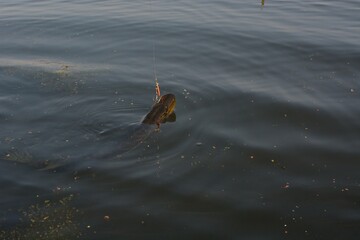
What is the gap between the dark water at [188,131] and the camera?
5.66 meters

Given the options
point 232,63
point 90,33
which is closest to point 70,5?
point 90,33

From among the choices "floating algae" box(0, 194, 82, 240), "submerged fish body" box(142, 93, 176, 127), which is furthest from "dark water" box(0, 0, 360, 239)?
"submerged fish body" box(142, 93, 176, 127)

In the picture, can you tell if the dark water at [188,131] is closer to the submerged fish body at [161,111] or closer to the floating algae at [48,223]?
the floating algae at [48,223]

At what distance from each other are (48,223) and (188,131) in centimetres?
293

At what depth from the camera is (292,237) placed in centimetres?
530

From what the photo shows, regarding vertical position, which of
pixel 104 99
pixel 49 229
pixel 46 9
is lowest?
pixel 49 229

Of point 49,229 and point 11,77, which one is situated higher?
point 11,77

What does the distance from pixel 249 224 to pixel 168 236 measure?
103 centimetres

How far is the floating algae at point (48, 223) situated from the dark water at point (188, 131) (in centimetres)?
2

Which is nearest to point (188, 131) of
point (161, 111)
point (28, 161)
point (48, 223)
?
point (161, 111)

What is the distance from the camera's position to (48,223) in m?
5.60

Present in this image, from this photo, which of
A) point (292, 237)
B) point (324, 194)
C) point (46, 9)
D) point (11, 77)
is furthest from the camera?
point (46, 9)

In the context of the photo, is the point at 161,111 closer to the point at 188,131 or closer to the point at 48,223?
the point at 188,131

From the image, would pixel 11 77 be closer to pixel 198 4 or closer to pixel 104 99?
pixel 104 99
